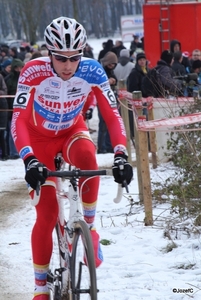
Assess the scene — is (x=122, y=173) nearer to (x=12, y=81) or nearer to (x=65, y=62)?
(x=65, y=62)

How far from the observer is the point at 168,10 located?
1973 cm

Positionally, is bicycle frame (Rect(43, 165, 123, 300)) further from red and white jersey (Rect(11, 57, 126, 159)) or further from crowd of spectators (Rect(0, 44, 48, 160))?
crowd of spectators (Rect(0, 44, 48, 160))

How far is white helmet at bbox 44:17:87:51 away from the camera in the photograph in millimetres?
4523

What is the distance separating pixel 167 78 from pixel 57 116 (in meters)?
5.84

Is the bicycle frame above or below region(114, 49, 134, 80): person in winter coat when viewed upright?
above

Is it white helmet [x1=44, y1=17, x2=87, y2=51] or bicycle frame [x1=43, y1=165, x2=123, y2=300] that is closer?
bicycle frame [x1=43, y1=165, x2=123, y2=300]

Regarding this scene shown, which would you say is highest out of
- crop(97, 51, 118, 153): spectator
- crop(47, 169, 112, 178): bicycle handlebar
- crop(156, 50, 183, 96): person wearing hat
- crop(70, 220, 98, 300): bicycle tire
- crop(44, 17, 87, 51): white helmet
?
crop(44, 17, 87, 51): white helmet

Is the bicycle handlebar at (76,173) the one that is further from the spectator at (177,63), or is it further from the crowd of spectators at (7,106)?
the spectator at (177,63)

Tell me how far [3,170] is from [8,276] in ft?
18.2

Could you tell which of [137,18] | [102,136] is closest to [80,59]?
[102,136]

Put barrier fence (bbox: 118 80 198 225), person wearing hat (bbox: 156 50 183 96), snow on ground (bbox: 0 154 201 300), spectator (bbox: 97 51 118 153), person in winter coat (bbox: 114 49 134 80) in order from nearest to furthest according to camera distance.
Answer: snow on ground (bbox: 0 154 201 300) < barrier fence (bbox: 118 80 198 225) < person wearing hat (bbox: 156 50 183 96) < spectator (bbox: 97 51 118 153) < person in winter coat (bbox: 114 49 134 80)

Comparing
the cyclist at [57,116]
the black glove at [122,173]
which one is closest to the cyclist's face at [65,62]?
the cyclist at [57,116]

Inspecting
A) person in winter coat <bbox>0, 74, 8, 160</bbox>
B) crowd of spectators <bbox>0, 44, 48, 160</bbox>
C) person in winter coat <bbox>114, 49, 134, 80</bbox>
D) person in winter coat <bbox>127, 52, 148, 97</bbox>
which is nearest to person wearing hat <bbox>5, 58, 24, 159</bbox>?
crowd of spectators <bbox>0, 44, 48, 160</bbox>

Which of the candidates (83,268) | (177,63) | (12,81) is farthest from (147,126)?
(177,63)
